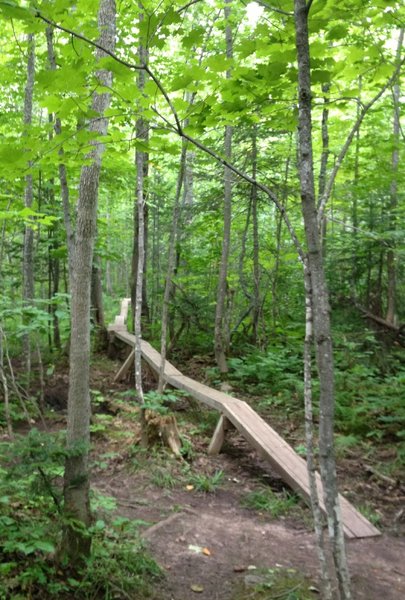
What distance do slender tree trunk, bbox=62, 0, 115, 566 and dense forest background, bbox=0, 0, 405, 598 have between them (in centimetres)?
2

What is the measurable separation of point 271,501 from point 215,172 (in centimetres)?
725

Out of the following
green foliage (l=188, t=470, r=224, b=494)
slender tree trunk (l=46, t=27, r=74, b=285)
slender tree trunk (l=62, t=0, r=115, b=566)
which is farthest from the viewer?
green foliage (l=188, t=470, r=224, b=494)

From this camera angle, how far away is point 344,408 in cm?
693

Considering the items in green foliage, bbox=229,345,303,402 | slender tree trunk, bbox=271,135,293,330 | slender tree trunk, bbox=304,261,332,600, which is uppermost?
slender tree trunk, bbox=271,135,293,330

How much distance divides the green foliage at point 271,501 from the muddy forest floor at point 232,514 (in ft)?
0.03

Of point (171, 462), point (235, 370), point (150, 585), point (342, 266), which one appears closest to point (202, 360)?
point (235, 370)

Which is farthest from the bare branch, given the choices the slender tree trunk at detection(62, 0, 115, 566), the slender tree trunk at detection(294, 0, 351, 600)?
the slender tree trunk at detection(62, 0, 115, 566)

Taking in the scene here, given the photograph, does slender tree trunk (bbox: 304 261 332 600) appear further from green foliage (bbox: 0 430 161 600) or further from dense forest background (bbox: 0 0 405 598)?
green foliage (bbox: 0 430 161 600)

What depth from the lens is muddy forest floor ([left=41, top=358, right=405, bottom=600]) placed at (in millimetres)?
3359

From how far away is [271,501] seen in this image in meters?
4.88

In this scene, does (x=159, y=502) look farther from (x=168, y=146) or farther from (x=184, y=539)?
(x=168, y=146)

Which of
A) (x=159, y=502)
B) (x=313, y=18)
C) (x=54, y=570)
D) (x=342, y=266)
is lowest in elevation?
(x=159, y=502)

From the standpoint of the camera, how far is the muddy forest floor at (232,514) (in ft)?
11.0

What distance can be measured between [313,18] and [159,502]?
4390 mm
